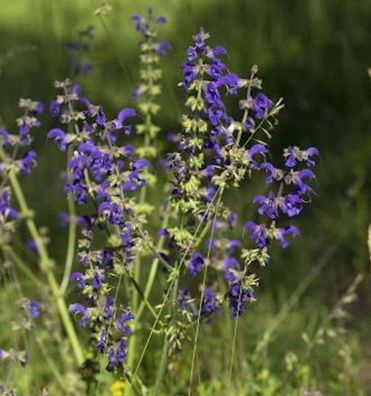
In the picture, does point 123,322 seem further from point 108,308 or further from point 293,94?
point 293,94

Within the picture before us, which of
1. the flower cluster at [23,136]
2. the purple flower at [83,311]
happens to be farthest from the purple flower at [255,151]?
the flower cluster at [23,136]

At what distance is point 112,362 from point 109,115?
181 inches

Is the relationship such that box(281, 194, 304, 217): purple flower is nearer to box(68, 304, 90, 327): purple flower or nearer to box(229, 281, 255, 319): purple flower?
box(229, 281, 255, 319): purple flower

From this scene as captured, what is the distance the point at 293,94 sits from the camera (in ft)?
21.3

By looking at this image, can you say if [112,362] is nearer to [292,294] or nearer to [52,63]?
[292,294]

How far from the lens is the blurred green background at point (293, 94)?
4.66 m

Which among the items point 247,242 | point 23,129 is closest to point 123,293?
point 247,242

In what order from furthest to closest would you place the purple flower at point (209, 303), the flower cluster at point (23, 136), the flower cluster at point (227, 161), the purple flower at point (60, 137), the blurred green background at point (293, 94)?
the blurred green background at point (293, 94) < the flower cluster at point (23, 136) < the purple flower at point (209, 303) < the purple flower at point (60, 137) < the flower cluster at point (227, 161)

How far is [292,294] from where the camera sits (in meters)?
4.61

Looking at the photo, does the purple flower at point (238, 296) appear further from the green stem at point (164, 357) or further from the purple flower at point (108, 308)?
the purple flower at point (108, 308)

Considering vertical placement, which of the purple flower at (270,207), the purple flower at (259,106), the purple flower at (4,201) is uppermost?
the purple flower at (4,201)

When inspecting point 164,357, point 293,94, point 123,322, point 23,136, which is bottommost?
point 164,357

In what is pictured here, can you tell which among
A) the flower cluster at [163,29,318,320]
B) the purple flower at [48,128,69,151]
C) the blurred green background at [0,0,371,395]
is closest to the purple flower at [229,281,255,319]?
the flower cluster at [163,29,318,320]

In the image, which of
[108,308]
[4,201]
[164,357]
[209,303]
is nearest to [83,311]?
[108,308]
